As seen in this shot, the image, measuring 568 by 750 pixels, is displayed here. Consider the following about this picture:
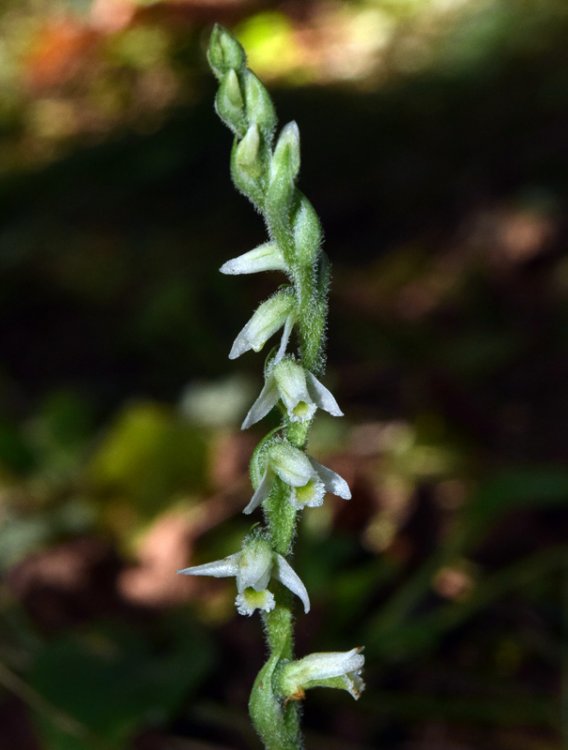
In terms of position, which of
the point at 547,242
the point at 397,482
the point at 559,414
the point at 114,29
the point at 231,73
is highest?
the point at 114,29

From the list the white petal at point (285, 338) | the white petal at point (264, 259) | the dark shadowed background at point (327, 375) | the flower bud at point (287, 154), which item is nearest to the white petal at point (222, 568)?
the white petal at point (285, 338)

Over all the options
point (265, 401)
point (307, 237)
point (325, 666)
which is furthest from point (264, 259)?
point (325, 666)

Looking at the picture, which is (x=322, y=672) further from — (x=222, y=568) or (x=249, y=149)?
(x=249, y=149)

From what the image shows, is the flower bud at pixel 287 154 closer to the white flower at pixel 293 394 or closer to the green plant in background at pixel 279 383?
the green plant in background at pixel 279 383

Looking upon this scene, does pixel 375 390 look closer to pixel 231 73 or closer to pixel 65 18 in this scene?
pixel 231 73

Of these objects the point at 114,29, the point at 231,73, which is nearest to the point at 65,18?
the point at 114,29

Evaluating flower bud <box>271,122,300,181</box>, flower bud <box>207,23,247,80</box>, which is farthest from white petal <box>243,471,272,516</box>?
flower bud <box>207,23,247,80</box>
